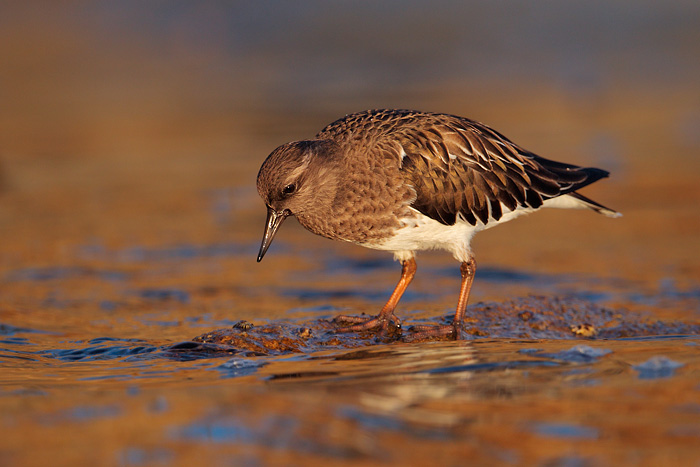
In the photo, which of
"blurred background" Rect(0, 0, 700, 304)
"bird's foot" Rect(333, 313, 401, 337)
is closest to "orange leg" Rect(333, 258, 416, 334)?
"bird's foot" Rect(333, 313, 401, 337)

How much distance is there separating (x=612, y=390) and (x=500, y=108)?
39.9ft

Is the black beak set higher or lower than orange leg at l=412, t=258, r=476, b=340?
higher

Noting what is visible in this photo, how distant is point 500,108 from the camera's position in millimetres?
16656

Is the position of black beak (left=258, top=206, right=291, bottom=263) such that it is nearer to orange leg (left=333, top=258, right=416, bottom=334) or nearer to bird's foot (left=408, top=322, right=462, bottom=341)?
orange leg (left=333, top=258, right=416, bottom=334)

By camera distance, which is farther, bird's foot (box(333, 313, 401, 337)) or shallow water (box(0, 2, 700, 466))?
bird's foot (box(333, 313, 401, 337))

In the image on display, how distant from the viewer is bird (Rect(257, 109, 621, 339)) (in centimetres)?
669

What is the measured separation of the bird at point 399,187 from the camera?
21.9 ft

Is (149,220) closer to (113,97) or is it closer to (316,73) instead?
(113,97)

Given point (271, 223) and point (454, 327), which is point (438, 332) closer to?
point (454, 327)

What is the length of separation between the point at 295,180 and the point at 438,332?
1.47 m

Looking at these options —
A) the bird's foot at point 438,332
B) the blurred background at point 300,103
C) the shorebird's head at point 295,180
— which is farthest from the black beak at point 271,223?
the blurred background at point 300,103

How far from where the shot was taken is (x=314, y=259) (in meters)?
9.48

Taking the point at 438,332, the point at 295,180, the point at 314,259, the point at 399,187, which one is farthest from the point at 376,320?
the point at 314,259

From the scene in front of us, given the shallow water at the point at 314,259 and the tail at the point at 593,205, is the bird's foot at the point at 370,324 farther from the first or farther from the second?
the tail at the point at 593,205
